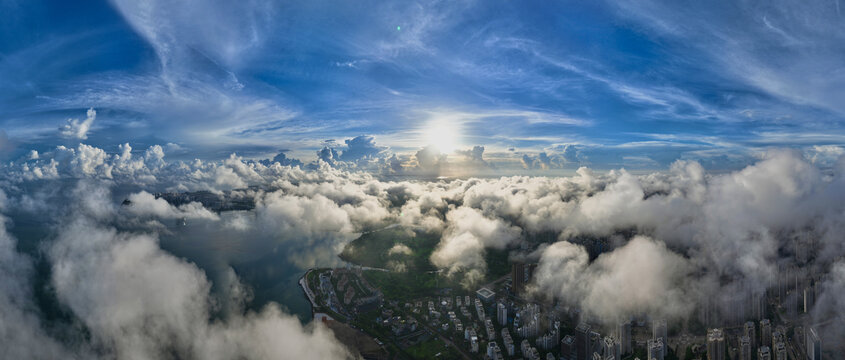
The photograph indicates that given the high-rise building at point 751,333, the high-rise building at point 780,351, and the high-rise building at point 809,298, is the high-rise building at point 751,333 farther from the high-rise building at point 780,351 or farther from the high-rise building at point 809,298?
the high-rise building at point 809,298

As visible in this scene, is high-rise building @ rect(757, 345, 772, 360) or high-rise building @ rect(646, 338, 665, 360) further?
→ high-rise building @ rect(646, 338, 665, 360)

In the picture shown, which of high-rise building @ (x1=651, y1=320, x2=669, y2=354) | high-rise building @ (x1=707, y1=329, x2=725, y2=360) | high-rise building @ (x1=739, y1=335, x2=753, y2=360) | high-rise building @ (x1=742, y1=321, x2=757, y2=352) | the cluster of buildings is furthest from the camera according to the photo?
high-rise building @ (x1=651, y1=320, x2=669, y2=354)

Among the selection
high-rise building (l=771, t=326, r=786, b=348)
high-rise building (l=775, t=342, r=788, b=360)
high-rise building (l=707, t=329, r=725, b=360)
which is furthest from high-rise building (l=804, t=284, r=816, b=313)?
high-rise building (l=707, t=329, r=725, b=360)

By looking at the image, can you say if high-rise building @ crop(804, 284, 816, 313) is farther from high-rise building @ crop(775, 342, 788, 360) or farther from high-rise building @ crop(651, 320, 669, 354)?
high-rise building @ crop(651, 320, 669, 354)

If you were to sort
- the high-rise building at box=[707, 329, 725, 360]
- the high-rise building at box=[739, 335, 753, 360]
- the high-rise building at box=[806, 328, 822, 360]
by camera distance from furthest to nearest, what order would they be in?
the high-rise building at box=[707, 329, 725, 360] → the high-rise building at box=[739, 335, 753, 360] → the high-rise building at box=[806, 328, 822, 360]

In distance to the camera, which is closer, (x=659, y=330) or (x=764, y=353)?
(x=764, y=353)

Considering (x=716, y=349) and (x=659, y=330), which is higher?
(x=659, y=330)

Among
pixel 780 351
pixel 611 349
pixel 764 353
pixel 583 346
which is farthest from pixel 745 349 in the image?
pixel 583 346

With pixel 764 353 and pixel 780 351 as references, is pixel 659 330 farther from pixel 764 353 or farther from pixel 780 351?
pixel 780 351

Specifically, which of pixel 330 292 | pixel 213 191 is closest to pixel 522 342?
pixel 330 292

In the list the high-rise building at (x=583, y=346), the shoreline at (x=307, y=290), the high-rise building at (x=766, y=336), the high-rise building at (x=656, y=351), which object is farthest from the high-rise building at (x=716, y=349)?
the shoreline at (x=307, y=290)

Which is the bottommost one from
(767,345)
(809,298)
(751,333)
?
(767,345)
